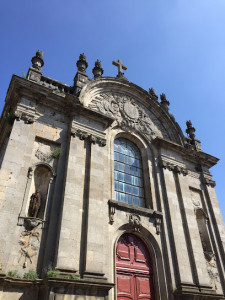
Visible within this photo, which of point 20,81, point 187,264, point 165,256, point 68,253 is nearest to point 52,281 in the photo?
point 68,253

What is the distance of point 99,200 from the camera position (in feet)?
33.3

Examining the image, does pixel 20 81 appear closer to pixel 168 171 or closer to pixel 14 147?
pixel 14 147

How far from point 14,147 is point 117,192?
469cm

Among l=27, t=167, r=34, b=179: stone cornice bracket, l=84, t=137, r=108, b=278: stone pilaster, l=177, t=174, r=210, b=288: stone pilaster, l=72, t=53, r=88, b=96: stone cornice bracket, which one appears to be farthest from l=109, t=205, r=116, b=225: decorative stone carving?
l=72, t=53, r=88, b=96: stone cornice bracket

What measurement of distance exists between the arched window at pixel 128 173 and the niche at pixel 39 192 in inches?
124

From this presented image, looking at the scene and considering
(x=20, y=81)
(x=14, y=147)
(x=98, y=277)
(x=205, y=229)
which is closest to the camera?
(x=98, y=277)

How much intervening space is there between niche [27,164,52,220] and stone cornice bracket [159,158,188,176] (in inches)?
235

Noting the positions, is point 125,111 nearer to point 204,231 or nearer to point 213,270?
point 204,231

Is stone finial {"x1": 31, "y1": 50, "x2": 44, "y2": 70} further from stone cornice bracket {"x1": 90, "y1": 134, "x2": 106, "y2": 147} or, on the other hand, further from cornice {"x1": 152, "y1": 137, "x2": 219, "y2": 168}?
cornice {"x1": 152, "y1": 137, "x2": 219, "y2": 168}

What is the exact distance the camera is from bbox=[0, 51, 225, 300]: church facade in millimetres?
8258

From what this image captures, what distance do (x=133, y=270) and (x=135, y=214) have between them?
212 cm

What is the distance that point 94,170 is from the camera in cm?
1077

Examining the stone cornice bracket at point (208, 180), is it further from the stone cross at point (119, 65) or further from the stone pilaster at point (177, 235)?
the stone cross at point (119, 65)

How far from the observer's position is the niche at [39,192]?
9102mm
